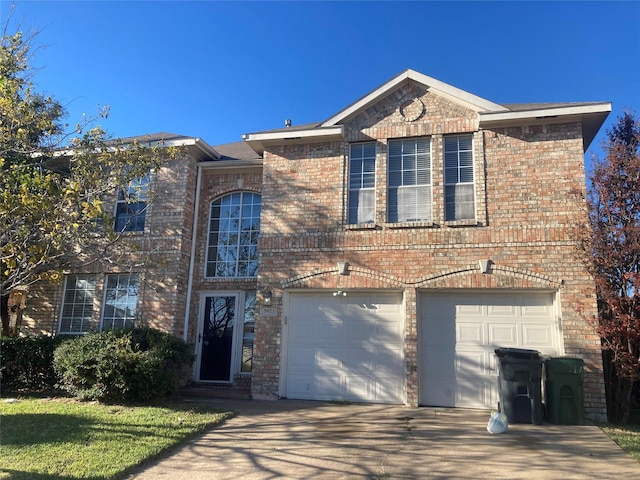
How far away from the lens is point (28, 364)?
1019 centimetres

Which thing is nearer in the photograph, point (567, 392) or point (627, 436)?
point (627, 436)

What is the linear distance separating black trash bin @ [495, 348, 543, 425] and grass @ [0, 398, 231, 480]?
4668 mm

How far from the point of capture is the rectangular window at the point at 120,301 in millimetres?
11305

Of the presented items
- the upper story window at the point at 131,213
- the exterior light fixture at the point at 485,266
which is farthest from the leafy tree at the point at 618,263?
the upper story window at the point at 131,213

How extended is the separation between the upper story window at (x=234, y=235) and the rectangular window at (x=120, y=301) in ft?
5.86

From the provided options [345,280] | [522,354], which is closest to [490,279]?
[522,354]

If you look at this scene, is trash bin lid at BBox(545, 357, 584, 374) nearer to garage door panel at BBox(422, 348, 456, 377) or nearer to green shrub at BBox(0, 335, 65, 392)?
garage door panel at BBox(422, 348, 456, 377)

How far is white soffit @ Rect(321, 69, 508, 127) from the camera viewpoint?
9.60 m

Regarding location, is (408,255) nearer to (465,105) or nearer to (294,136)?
(465,105)

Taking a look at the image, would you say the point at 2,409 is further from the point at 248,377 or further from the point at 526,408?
the point at 526,408

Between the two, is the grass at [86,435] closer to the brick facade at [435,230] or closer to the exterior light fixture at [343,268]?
the brick facade at [435,230]

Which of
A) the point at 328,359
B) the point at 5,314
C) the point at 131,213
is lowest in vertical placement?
the point at 328,359

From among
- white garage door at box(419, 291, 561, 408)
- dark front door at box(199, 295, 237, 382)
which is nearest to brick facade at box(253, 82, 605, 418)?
white garage door at box(419, 291, 561, 408)

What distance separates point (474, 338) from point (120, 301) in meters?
8.08
